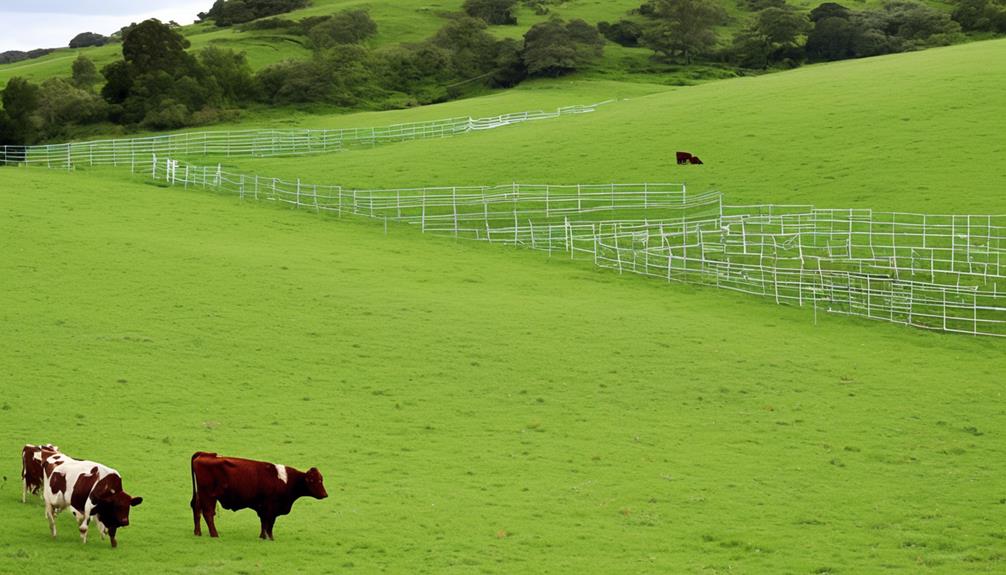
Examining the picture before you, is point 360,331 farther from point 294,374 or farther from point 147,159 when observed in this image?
point 147,159

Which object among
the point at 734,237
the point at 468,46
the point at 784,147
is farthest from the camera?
the point at 468,46

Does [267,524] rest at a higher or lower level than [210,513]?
lower

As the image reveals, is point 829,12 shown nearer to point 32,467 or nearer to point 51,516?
point 32,467

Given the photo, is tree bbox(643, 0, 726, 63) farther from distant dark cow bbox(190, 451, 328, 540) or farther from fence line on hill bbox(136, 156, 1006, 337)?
distant dark cow bbox(190, 451, 328, 540)

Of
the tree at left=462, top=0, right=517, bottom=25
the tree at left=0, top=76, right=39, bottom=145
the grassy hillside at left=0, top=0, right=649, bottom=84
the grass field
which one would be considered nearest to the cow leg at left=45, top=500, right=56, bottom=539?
the grass field

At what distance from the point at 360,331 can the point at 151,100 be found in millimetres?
52328

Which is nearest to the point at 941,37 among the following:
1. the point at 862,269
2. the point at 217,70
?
the point at 217,70

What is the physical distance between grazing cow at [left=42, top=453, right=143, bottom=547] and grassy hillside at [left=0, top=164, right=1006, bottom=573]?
392 mm

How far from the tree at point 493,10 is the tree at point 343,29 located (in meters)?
11.6

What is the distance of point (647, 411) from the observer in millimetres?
25422

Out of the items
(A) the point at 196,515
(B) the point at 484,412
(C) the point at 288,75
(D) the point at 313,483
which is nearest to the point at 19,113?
(C) the point at 288,75

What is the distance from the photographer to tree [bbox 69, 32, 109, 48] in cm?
14415

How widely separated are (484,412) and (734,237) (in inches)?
778

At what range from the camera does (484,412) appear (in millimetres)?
24797
